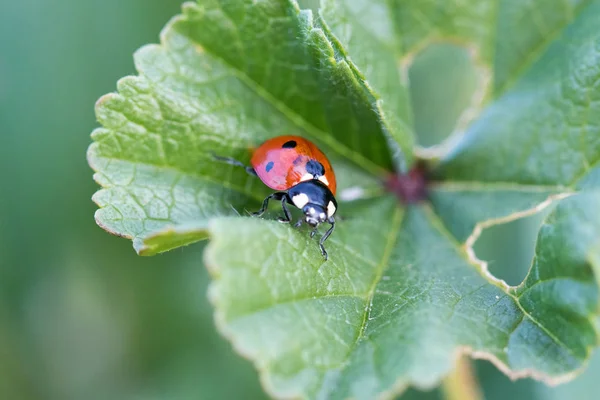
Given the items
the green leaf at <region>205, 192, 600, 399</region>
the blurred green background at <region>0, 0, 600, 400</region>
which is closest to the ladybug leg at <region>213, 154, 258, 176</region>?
the green leaf at <region>205, 192, 600, 399</region>

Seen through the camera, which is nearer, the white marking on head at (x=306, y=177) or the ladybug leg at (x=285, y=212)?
the ladybug leg at (x=285, y=212)

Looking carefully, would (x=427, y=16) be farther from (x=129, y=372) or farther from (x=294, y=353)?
(x=129, y=372)

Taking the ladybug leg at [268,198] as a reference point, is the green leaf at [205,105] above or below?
above

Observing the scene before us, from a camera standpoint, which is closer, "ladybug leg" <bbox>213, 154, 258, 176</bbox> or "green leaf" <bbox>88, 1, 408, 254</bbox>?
"green leaf" <bbox>88, 1, 408, 254</bbox>

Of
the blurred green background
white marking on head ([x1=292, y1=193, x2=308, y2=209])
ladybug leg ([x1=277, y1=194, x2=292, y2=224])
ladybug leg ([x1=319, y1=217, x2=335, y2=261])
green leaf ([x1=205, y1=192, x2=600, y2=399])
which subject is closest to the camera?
green leaf ([x1=205, y1=192, x2=600, y2=399])

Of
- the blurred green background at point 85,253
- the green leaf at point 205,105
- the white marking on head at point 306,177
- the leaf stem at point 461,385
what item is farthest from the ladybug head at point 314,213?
the blurred green background at point 85,253

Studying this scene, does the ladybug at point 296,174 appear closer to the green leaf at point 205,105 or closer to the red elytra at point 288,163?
the red elytra at point 288,163

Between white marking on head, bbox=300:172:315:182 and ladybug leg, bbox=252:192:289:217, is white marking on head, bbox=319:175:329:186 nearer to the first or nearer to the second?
white marking on head, bbox=300:172:315:182
